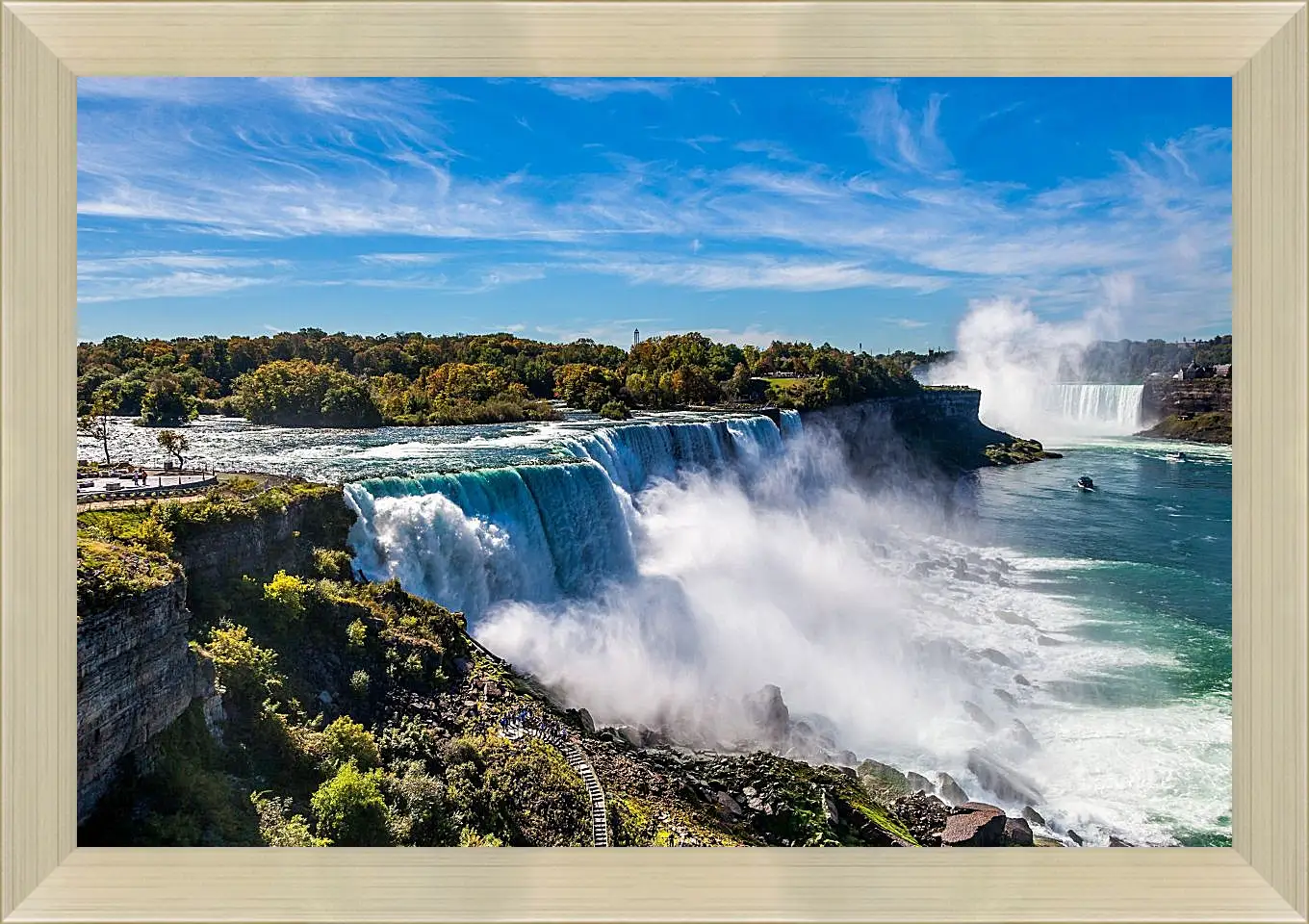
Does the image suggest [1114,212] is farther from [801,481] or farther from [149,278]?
[149,278]

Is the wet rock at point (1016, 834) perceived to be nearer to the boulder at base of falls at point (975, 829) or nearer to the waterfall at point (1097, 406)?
the boulder at base of falls at point (975, 829)

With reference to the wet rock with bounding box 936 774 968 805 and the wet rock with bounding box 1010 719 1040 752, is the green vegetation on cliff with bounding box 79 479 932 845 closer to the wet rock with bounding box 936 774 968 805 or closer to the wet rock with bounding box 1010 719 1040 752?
the wet rock with bounding box 936 774 968 805

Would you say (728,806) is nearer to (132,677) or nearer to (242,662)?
(242,662)

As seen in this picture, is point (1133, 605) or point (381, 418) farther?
point (381, 418)

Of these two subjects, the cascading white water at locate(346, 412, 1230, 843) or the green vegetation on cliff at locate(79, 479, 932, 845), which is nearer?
the green vegetation on cliff at locate(79, 479, 932, 845)

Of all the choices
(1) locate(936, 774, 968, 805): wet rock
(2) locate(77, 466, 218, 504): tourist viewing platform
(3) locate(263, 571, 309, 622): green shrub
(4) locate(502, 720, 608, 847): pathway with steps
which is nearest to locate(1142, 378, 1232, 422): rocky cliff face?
(1) locate(936, 774, 968, 805): wet rock

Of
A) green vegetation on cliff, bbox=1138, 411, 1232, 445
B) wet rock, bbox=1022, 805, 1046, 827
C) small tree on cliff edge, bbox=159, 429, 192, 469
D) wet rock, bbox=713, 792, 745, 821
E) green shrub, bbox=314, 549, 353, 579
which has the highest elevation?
green vegetation on cliff, bbox=1138, 411, 1232, 445
